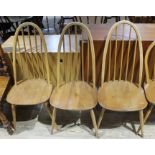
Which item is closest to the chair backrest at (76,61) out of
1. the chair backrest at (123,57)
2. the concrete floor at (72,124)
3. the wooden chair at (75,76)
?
the wooden chair at (75,76)

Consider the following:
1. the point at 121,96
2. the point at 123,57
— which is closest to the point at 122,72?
the point at 123,57

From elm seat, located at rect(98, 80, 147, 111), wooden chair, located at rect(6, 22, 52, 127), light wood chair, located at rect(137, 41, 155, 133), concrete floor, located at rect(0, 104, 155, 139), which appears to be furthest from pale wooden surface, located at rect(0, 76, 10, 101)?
light wood chair, located at rect(137, 41, 155, 133)

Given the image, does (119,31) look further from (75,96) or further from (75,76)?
(75,96)

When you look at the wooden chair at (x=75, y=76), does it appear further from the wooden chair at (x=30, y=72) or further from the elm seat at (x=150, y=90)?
the elm seat at (x=150, y=90)

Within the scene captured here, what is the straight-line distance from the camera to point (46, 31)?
4.48 meters

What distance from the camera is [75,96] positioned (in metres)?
1.70

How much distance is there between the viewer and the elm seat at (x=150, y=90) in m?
1.64

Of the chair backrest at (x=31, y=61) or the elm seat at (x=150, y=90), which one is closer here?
the elm seat at (x=150, y=90)

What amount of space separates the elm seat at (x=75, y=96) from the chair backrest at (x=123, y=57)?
161 millimetres

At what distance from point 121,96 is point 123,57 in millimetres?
336

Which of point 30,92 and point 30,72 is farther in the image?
point 30,72

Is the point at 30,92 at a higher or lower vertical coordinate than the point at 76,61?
lower

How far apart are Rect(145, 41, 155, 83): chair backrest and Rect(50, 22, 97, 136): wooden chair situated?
0.43 m
